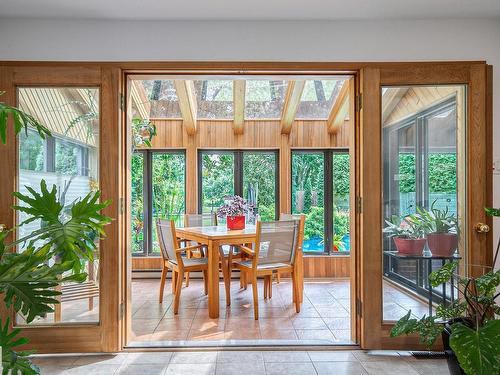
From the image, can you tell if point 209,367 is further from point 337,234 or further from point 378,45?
point 337,234

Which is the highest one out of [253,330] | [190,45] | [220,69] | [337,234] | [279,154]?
[190,45]

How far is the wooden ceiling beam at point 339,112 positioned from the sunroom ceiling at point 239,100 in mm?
14

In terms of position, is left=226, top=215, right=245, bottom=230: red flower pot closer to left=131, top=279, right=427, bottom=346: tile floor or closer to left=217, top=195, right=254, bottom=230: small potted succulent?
left=217, top=195, right=254, bottom=230: small potted succulent

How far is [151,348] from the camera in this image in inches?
110

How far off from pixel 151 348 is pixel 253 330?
0.91 meters

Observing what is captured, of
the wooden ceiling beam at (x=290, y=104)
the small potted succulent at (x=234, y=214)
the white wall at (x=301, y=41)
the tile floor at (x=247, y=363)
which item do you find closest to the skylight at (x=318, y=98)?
the wooden ceiling beam at (x=290, y=104)

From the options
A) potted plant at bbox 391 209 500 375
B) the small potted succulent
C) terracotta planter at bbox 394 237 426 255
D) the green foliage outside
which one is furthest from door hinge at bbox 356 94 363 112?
the small potted succulent

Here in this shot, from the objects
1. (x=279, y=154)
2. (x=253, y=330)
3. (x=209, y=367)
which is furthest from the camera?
(x=279, y=154)

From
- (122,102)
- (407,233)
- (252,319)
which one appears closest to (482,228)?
(407,233)

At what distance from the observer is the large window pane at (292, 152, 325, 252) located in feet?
18.5

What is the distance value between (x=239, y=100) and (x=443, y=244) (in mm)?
2967

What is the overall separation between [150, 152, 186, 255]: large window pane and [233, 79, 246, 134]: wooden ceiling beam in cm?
96

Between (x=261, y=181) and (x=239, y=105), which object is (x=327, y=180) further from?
(x=239, y=105)

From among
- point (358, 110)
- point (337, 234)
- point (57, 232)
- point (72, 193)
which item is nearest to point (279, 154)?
point (337, 234)
